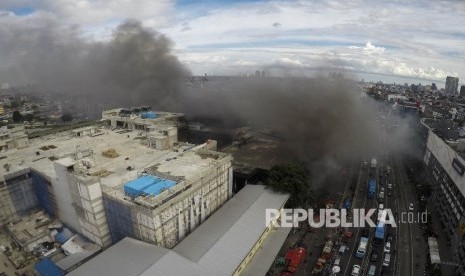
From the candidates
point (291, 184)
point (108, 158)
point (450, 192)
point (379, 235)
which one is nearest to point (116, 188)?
point (108, 158)

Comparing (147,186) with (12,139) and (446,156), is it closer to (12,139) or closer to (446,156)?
(12,139)

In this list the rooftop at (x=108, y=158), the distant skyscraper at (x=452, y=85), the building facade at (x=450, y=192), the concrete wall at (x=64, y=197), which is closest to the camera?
the building facade at (x=450, y=192)

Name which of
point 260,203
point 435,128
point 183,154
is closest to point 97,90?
point 183,154

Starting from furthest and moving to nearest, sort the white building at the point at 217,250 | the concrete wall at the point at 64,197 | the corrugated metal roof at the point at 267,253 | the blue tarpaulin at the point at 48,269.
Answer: the concrete wall at the point at 64,197 → the corrugated metal roof at the point at 267,253 → the blue tarpaulin at the point at 48,269 → the white building at the point at 217,250

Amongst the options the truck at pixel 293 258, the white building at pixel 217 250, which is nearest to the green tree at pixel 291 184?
the white building at pixel 217 250

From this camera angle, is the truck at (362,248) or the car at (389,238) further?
the car at (389,238)

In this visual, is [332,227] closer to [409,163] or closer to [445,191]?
[445,191]

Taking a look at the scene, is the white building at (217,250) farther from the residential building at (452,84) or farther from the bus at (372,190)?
the residential building at (452,84)
